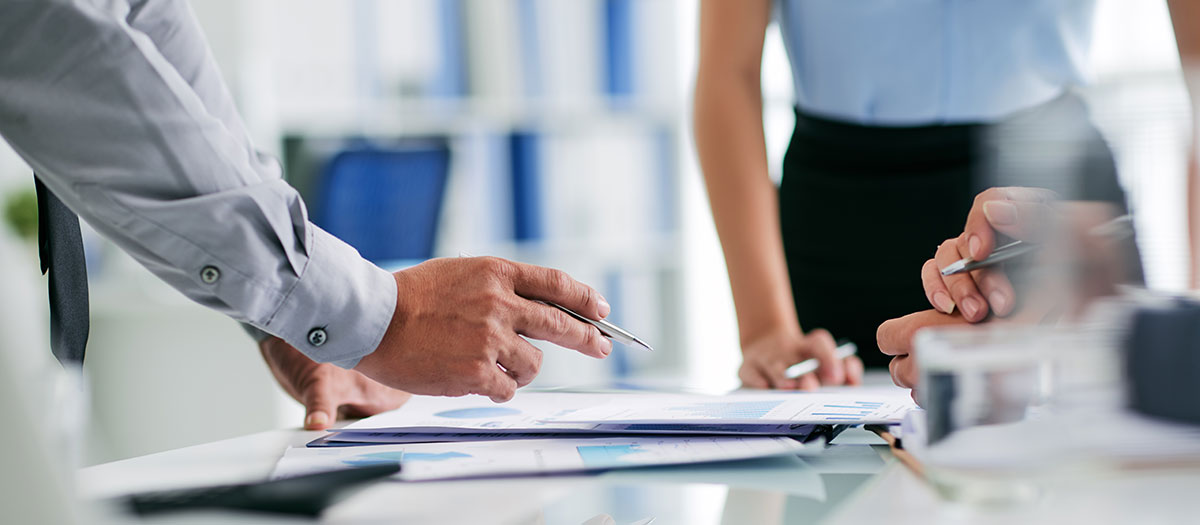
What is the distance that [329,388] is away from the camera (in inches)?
36.5

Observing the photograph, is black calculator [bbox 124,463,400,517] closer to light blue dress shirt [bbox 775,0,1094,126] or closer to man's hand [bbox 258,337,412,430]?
man's hand [bbox 258,337,412,430]

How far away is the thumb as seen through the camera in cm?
87

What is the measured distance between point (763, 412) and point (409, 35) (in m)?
2.17

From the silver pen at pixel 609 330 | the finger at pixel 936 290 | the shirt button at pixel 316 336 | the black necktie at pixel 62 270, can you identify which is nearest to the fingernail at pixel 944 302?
the finger at pixel 936 290

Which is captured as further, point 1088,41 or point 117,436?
point 117,436

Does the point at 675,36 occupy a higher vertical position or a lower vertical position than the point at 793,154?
higher

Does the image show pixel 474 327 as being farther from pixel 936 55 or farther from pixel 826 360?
pixel 936 55

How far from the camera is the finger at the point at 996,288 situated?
2.23 ft

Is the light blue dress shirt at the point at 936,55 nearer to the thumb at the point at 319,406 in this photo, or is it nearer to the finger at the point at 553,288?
the finger at the point at 553,288

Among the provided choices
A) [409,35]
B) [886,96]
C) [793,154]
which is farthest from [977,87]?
[409,35]

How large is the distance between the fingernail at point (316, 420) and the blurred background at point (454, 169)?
1.57m

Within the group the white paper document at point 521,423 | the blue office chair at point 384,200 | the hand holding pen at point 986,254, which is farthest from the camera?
the blue office chair at point 384,200

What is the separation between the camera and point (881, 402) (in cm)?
81

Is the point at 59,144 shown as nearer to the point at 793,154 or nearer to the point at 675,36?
the point at 793,154
